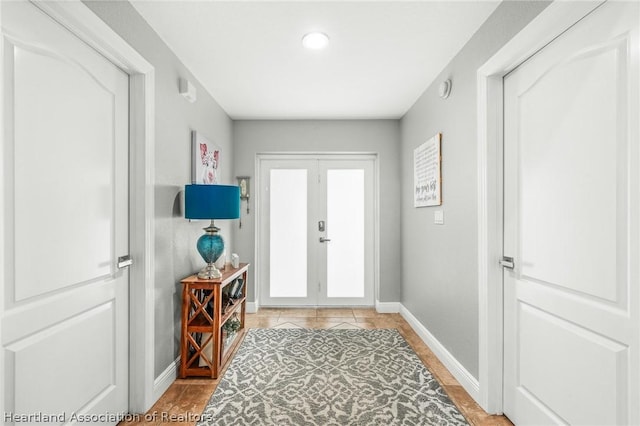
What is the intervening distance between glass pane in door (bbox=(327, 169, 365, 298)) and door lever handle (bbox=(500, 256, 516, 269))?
231cm

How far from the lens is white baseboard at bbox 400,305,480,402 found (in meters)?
2.02

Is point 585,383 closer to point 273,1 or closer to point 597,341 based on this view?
point 597,341

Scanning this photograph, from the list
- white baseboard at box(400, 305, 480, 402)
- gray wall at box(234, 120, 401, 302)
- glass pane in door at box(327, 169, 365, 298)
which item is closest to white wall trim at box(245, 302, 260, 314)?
gray wall at box(234, 120, 401, 302)

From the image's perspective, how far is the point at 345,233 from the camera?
408cm

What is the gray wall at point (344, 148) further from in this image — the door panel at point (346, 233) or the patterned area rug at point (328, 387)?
the patterned area rug at point (328, 387)

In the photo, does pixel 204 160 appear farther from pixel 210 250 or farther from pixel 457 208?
pixel 457 208

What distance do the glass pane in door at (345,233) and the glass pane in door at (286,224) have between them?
0.36 meters

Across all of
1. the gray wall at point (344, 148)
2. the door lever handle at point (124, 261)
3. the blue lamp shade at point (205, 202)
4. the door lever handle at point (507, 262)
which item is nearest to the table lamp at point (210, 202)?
the blue lamp shade at point (205, 202)

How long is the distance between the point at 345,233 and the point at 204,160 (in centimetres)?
203

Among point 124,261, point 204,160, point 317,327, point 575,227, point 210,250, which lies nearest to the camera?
point 575,227

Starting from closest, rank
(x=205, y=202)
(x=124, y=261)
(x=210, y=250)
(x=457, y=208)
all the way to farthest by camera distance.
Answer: (x=124, y=261) < (x=205, y=202) < (x=457, y=208) < (x=210, y=250)

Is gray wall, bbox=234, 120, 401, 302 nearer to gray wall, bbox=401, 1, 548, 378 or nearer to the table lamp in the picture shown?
gray wall, bbox=401, 1, 548, 378

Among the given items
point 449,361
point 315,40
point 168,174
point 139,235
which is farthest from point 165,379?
point 315,40

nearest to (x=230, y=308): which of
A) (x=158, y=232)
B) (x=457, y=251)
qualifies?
(x=158, y=232)
